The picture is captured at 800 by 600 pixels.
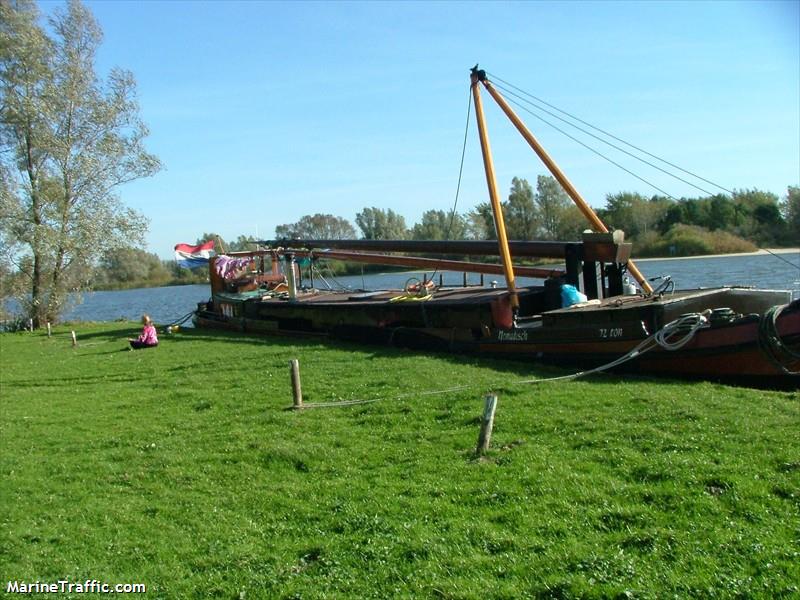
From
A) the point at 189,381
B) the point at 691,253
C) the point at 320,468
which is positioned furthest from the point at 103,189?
the point at 691,253

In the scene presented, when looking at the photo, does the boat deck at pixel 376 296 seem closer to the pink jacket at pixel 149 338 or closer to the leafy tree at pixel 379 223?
the pink jacket at pixel 149 338

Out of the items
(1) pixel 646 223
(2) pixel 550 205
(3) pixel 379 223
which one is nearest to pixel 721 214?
(1) pixel 646 223

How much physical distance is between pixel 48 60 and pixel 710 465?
39.0 meters

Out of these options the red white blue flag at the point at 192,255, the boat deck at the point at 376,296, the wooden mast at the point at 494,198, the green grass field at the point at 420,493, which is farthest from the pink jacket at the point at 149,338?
the wooden mast at the point at 494,198

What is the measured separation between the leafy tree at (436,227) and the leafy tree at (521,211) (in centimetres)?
538

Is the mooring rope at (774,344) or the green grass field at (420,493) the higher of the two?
the mooring rope at (774,344)

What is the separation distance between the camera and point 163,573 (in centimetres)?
635

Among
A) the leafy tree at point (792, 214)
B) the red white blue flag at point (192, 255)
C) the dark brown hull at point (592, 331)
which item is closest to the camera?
the dark brown hull at point (592, 331)

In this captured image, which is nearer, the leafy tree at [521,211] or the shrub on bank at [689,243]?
the shrub on bank at [689,243]

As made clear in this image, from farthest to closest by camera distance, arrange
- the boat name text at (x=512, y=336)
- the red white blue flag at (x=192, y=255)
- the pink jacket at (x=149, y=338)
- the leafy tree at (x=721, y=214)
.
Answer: the leafy tree at (x=721, y=214) < the red white blue flag at (x=192, y=255) < the pink jacket at (x=149, y=338) < the boat name text at (x=512, y=336)

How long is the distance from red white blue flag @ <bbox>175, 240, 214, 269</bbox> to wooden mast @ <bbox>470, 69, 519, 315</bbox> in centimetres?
1712

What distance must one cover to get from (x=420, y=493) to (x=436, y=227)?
76.0 meters

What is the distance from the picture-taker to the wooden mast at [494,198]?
17.0m

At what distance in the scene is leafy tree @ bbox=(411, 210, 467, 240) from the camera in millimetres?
80188
